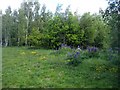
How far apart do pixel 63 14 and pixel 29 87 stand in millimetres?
13092

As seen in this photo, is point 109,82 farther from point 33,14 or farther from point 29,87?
point 33,14

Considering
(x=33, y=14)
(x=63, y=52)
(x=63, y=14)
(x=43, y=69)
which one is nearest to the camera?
(x=43, y=69)

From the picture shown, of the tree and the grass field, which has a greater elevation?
the tree

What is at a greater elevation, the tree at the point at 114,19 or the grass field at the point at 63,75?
the tree at the point at 114,19

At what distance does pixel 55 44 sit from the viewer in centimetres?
1680

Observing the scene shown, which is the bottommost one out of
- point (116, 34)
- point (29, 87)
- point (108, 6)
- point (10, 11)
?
point (29, 87)

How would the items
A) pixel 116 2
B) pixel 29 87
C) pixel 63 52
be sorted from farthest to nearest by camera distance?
pixel 63 52
pixel 116 2
pixel 29 87

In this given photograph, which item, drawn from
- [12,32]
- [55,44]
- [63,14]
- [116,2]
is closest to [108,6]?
[116,2]

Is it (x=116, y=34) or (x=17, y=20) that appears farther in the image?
(x=17, y=20)

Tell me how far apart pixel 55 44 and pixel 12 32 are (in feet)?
38.1

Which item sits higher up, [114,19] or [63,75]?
[114,19]

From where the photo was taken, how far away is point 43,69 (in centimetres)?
802

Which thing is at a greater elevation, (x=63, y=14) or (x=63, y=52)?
(x=63, y=14)

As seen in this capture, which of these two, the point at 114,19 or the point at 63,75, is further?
the point at 63,75
